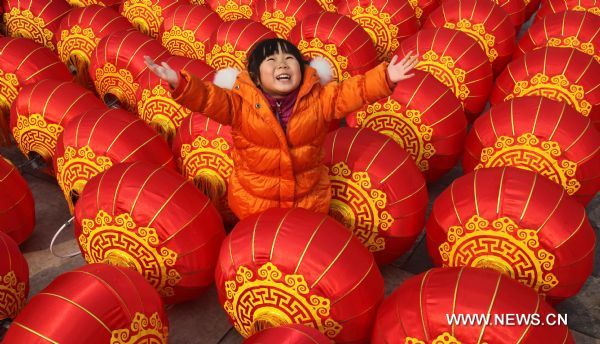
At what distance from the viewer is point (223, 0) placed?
6543 mm

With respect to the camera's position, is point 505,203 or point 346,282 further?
point 505,203

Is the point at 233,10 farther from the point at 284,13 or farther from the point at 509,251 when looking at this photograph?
the point at 509,251

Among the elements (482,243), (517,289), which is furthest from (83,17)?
(517,289)

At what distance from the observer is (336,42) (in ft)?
17.2

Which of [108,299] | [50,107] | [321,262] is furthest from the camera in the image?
[50,107]

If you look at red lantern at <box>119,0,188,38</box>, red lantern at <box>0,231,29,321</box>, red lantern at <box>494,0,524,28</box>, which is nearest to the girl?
red lantern at <box>0,231,29,321</box>

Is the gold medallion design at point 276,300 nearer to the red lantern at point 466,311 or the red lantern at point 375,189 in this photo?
the red lantern at point 466,311

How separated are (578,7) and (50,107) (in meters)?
6.01

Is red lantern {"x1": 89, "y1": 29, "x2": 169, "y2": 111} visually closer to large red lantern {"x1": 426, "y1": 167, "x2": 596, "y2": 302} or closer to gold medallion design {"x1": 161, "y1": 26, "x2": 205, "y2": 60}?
gold medallion design {"x1": 161, "y1": 26, "x2": 205, "y2": 60}

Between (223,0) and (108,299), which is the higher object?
(223,0)

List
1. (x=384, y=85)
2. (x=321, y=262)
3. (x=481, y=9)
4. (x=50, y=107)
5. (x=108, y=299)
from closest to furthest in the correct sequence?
1. (x=108, y=299)
2. (x=321, y=262)
3. (x=384, y=85)
4. (x=50, y=107)
5. (x=481, y=9)

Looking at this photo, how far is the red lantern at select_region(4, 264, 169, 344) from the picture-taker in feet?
8.57

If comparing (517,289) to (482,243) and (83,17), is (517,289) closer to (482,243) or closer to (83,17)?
(482,243)

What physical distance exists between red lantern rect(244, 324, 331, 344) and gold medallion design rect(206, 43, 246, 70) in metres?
3.33
